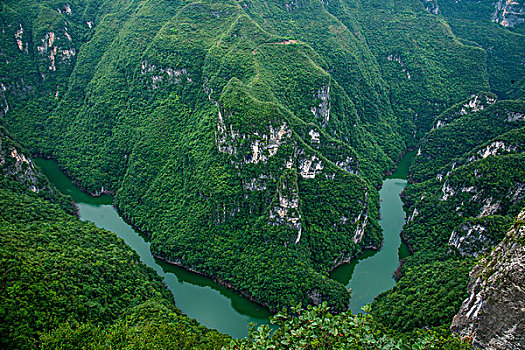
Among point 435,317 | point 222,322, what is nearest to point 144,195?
point 222,322

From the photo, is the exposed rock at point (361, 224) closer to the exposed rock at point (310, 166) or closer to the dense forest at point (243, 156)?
the dense forest at point (243, 156)

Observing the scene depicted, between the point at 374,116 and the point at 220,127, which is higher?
the point at 374,116

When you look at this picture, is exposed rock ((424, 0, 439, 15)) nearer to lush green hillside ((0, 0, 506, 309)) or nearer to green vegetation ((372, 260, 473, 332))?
lush green hillside ((0, 0, 506, 309))

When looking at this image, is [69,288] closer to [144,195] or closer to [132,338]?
[132,338]

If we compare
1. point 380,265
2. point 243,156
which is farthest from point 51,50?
point 380,265

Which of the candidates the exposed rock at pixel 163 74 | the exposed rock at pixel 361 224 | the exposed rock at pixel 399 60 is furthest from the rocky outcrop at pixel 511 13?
the exposed rock at pixel 163 74

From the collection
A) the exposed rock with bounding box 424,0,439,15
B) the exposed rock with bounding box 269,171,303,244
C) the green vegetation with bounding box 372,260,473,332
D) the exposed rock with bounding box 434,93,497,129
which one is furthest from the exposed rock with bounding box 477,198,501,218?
the exposed rock with bounding box 424,0,439,15
